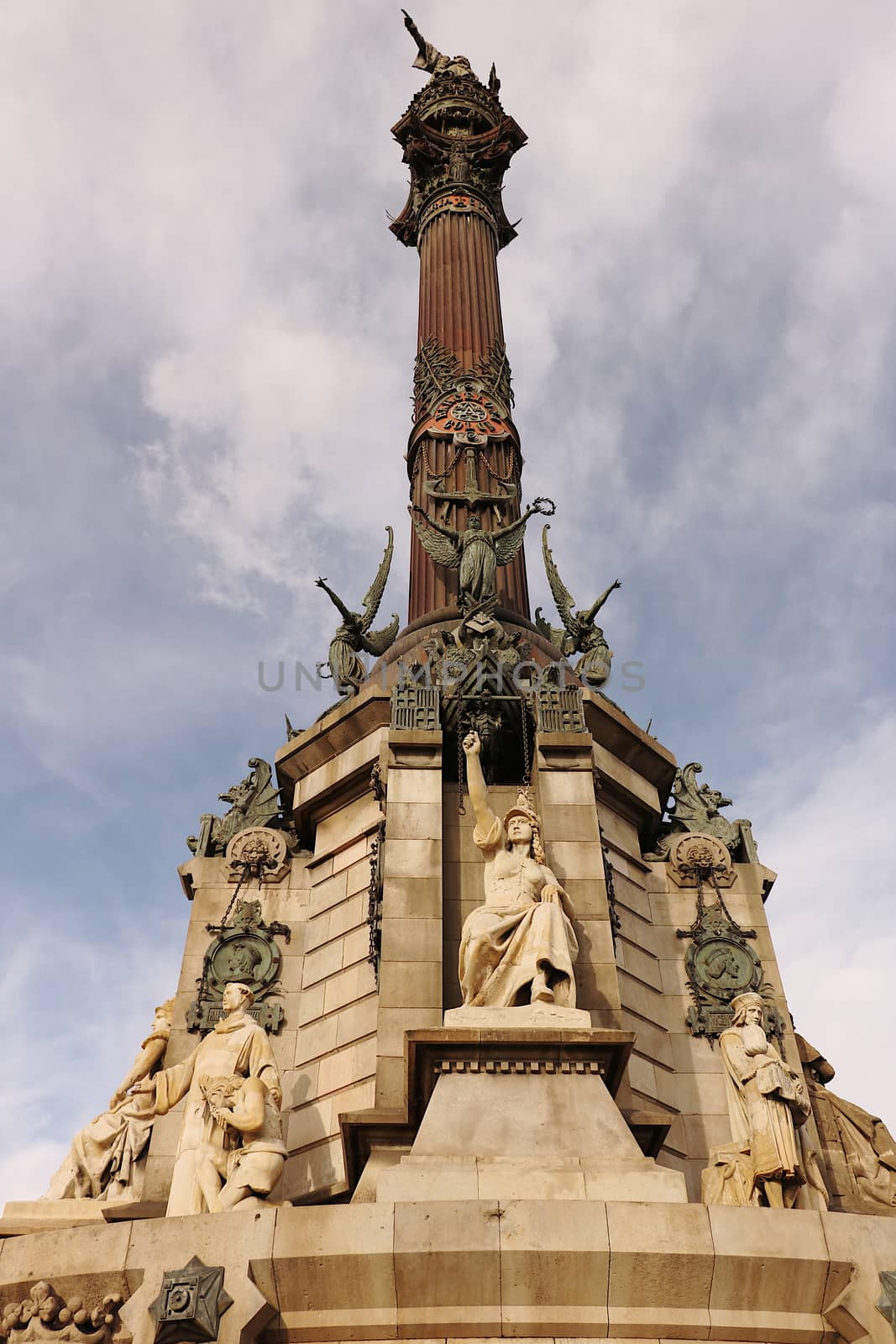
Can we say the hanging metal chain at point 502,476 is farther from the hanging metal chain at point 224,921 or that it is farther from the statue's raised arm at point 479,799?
the statue's raised arm at point 479,799

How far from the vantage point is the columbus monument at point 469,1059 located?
404 inches

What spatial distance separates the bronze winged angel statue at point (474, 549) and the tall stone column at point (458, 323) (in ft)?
2.58

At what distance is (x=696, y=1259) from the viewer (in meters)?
10.2

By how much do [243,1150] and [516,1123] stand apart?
279 centimetres

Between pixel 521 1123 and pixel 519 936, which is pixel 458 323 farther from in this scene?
pixel 521 1123

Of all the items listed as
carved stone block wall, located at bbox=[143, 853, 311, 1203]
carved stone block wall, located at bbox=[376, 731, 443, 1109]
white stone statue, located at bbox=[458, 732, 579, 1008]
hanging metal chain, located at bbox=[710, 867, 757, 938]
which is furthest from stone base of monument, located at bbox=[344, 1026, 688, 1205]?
hanging metal chain, located at bbox=[710, 867, 757, 938]

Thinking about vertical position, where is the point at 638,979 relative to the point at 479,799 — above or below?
below

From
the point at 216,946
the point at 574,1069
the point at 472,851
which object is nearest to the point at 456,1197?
the point at 574,1069

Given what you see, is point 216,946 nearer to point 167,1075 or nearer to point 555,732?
point 167,1075

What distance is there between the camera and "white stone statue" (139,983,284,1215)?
1248 cm

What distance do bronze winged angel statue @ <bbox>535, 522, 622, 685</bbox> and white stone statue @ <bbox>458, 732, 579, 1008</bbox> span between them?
19.0 ft

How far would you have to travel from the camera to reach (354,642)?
Result: 70.3ft

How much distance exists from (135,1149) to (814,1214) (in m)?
8.91

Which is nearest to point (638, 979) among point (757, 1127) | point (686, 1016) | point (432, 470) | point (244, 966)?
point (686, 1016)
